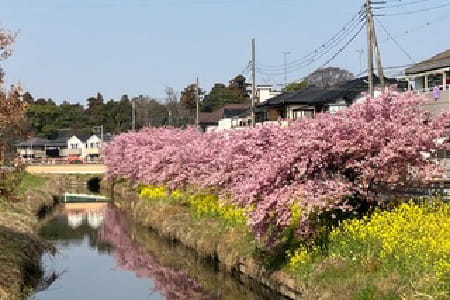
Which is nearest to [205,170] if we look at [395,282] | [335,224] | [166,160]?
[166,160]

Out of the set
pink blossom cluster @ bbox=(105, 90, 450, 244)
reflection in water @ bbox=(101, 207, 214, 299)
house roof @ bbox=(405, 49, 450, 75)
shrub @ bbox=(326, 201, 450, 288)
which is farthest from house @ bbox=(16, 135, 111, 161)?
shrub @ bbox=(326, 201, 450, 288)

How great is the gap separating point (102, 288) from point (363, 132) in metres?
9.85

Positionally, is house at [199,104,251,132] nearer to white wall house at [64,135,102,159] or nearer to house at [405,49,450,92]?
house at [405,49,450,92]

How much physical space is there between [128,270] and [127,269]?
229mm

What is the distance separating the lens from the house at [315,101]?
4744 cm

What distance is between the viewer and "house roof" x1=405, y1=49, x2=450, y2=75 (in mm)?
35816

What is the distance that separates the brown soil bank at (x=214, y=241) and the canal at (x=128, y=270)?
11.4 inches

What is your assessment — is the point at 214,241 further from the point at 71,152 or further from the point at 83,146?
the point at 71,152

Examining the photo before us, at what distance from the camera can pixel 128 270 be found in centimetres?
2378

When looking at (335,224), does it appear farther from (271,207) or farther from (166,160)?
(166,160)

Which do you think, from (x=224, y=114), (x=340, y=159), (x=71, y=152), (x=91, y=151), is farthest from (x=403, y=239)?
(x=71, y=152)

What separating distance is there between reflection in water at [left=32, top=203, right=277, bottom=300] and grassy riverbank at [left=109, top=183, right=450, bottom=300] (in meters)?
0.83

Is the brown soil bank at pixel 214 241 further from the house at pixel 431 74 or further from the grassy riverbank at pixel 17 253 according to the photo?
the house at pixel 431 74

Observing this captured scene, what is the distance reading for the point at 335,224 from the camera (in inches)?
642
